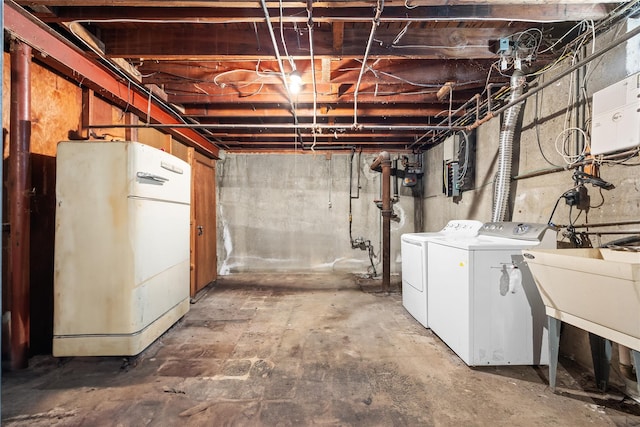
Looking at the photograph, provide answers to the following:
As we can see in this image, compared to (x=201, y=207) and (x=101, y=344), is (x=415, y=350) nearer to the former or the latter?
(x=101, y=344)

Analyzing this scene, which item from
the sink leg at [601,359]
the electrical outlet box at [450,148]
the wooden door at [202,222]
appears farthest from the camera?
the wooden door at [202,222]

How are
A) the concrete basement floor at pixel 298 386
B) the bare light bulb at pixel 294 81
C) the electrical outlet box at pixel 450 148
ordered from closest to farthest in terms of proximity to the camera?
the concrete basement floor at pixel 298 386 < the bare light bulb at pixel 294 81 < the electrical outlet box at pixel 450 148

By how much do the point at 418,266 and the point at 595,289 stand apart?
1534mm

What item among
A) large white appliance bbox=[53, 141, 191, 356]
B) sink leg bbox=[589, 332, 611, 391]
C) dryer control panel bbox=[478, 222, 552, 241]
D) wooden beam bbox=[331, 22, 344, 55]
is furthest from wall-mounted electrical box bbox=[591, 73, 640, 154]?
large white appliance bbox=[53, 141, 191, 356]

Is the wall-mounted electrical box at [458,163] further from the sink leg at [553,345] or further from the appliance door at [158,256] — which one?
the appliance door at [158,256]

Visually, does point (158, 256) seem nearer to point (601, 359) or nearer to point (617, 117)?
point (601, 359)

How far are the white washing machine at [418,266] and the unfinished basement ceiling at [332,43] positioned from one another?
1251mm

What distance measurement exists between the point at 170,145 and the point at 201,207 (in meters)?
1.12

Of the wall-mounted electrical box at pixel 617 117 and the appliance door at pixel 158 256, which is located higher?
the wall-mounted electrical box at pixel 617 117

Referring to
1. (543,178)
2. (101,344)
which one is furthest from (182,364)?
(543,178)

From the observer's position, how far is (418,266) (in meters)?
3.05

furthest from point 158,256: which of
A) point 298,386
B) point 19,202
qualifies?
point 298,386

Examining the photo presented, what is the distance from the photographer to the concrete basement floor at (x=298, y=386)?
177 cm

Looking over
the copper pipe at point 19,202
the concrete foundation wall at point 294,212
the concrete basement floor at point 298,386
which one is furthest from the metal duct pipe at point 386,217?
the copper pipe at point 19,202
